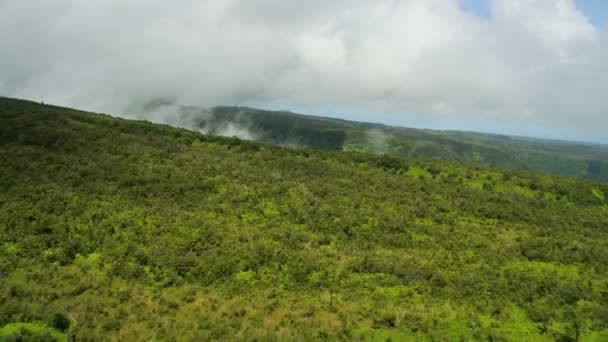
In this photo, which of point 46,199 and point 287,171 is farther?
point 287,171

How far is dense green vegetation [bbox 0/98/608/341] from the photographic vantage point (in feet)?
57.0

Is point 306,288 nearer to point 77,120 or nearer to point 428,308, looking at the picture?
point 428,308

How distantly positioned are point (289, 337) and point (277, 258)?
10.5 metres

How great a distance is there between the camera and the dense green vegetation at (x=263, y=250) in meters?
17.4

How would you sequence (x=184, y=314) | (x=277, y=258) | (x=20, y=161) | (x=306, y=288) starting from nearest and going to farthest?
1. (x=184, y=314)
2. (x=306, y=288)
3. (x=277, y=258)
4. (x=20, y=161)

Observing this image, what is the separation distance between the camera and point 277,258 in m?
26.1

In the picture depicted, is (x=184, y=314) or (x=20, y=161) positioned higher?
(x=20, y=161)

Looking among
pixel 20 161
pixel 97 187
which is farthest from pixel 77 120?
pixel 97 187

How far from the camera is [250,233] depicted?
30.1 metres

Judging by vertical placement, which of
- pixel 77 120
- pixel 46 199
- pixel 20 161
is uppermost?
pixel 77 120

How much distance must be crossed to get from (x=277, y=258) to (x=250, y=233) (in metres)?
4.83

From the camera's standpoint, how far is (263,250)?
88.3 ft

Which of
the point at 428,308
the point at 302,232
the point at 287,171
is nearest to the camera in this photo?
the point at 428,308

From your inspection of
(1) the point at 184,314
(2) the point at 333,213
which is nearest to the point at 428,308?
(1) the point at 184,314
